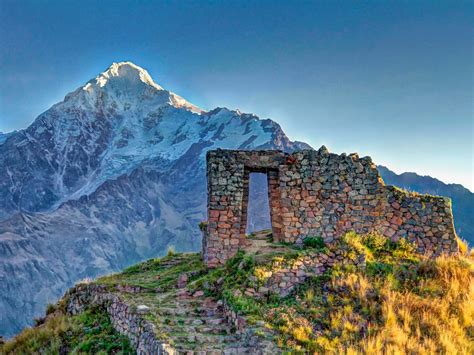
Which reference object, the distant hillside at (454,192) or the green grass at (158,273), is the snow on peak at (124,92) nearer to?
the distant hillside at (454,192)

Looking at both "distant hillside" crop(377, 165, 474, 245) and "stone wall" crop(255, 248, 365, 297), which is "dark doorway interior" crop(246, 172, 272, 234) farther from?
"stone wall" crop(255, 248, 365, 297)

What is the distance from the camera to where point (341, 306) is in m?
9.27

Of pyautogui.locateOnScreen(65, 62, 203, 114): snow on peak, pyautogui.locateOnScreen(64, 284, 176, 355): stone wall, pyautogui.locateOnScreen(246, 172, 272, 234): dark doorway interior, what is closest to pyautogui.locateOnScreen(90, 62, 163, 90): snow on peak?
pyautogui.locateOnScreen(65, 62, 203, 114): snow on peak

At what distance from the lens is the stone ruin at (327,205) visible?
42.5 feet

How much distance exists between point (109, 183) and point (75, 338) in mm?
83407

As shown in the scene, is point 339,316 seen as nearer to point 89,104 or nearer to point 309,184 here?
point 309,184

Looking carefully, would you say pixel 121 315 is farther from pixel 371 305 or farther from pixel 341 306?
pixel 371 305

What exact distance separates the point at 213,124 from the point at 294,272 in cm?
9382

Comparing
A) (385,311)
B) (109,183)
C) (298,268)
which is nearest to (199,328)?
(298,268)

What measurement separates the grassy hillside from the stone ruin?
2.23 feet

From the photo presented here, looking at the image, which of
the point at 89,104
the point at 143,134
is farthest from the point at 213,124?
the point at 89,104

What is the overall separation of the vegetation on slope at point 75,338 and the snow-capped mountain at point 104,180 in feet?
143

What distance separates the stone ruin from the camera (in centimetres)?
1297

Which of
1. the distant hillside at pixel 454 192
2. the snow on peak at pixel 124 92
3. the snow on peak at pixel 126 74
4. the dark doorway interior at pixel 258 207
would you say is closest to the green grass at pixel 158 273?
the distant hillside at pixel 454 192
